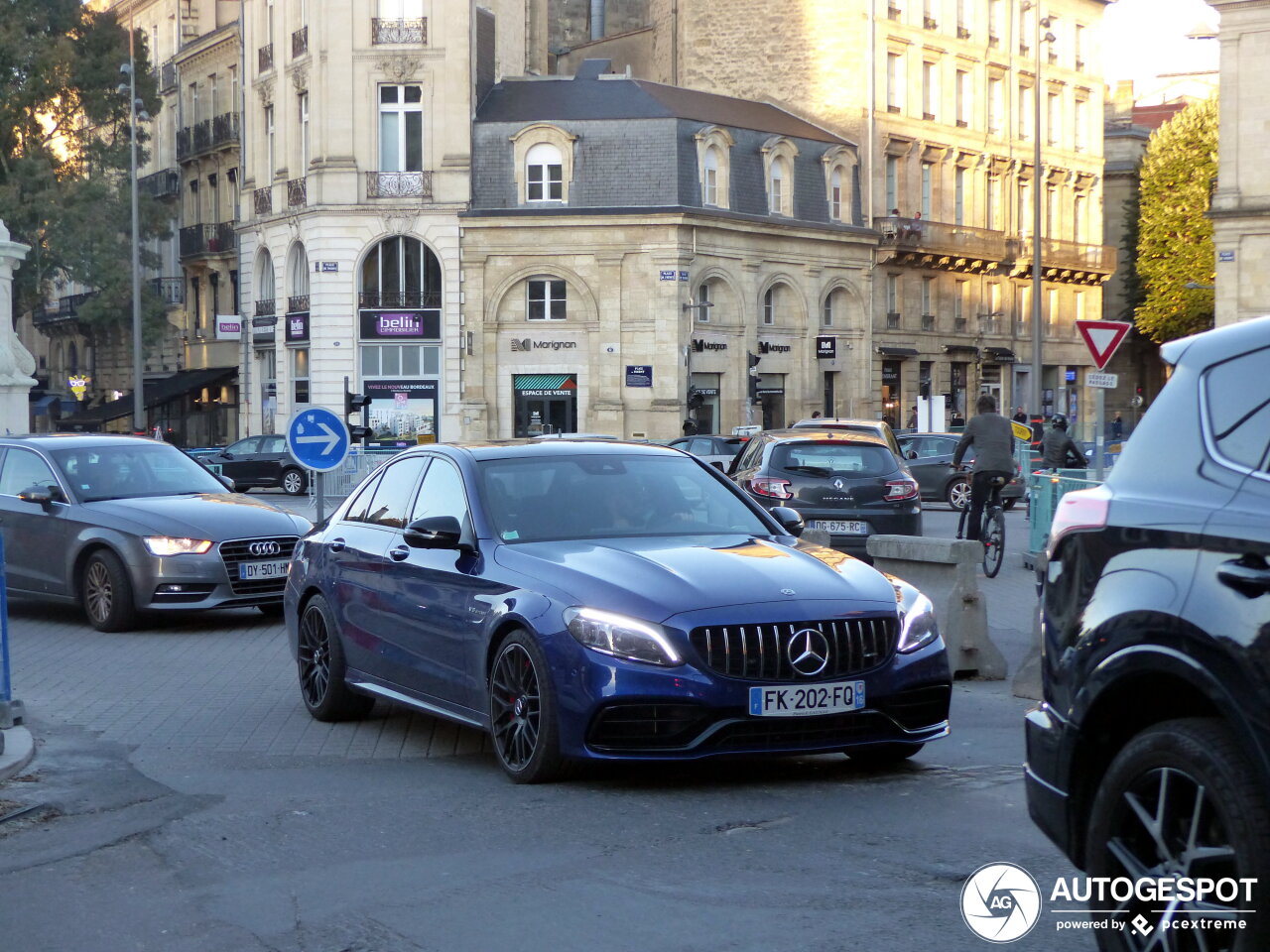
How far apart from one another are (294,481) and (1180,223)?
39332 millimetres

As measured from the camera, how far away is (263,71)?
56750mm

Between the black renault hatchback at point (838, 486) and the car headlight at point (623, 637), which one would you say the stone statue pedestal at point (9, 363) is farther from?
the car headlight at point (623, 637)

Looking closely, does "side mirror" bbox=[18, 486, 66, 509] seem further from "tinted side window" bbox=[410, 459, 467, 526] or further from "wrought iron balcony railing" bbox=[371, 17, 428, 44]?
"wrought iron balcony railing" bbox=[371, 17, 428, 44]

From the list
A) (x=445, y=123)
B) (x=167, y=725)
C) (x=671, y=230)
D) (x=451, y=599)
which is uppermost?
(x=445, y=123)

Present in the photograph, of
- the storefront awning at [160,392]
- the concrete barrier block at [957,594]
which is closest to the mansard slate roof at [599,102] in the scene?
the storefront awning at [160,392]

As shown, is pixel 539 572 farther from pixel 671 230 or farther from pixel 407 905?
pixel 671 230

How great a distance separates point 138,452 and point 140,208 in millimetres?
46669

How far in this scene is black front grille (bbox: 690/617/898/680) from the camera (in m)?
7.10

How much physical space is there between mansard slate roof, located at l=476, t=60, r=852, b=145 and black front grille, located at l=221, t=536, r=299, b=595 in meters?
39.4

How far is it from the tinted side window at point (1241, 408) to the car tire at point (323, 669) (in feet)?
19.9

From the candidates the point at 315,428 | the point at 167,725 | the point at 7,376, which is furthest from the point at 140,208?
the point at 167,725

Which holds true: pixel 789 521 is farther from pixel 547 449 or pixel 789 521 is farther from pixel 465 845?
pixel 465 845

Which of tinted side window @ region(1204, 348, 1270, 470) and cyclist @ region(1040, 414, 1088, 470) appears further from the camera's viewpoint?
cyclist @ region(1040, 414, 1088, 470)

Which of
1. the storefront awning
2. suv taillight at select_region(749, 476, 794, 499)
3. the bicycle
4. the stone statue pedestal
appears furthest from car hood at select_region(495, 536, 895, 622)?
the storefront awning
